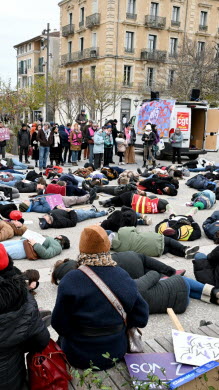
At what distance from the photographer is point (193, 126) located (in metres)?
19.2

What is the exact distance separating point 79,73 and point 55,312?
4554 cm

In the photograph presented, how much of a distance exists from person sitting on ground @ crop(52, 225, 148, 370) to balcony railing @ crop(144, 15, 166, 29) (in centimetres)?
4304

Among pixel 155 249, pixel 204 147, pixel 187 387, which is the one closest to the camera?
pixel 187 387

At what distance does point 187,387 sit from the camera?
2.58 metres

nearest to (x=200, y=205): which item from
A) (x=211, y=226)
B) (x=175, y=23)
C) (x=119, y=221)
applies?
(x=211, y=226)

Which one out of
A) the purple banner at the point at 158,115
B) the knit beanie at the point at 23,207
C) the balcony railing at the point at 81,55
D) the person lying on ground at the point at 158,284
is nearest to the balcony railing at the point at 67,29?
the balcony railing at the point at 81,55

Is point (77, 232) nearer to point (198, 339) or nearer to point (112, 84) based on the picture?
point (198, 339)

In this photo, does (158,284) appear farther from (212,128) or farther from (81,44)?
(81,44)

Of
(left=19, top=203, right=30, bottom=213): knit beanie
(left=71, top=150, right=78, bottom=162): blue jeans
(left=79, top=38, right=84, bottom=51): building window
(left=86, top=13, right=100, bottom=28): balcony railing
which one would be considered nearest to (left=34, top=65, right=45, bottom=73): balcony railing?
(left=79, top=38, right=84, bottom=51): building window

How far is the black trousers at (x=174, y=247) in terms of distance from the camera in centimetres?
626

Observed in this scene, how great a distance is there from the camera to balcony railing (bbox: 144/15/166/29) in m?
41.6

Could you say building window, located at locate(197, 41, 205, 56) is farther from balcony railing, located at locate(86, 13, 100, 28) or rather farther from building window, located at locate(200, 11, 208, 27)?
balcony railing, located at locate(86, 13, 100, 28)

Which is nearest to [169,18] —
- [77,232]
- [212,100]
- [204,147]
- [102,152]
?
[212,100]

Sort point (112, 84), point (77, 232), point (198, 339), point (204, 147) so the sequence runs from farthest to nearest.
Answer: point (112, 84), point (204, 147), point (77, 232), point (198, 339)
